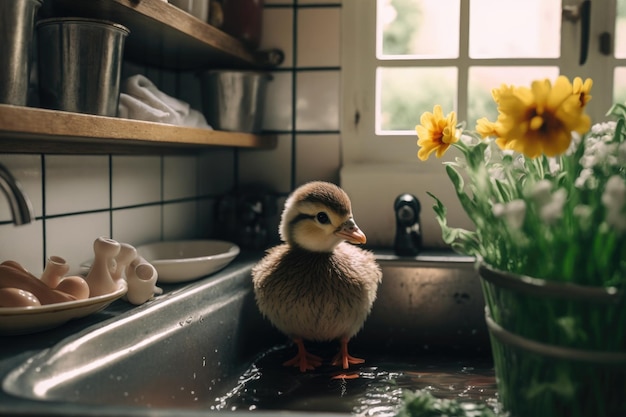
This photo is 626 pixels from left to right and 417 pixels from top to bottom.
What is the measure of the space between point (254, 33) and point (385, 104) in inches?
19.0

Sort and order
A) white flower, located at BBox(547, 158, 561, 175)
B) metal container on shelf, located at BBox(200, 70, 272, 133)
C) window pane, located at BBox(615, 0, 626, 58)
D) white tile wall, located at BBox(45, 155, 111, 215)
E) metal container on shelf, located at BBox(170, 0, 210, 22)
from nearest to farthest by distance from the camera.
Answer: white flower, located at BBox(547, 158, 561, 175) < white tile wall, located at BBox(45, 155, 111, 215) < metal container on shelf, located at BBox(170, 0, 210, 22) < metal container on shelf, located at BBox(200, 70, 272, 133) < window pane, located at BBox(615, 0, 626, 58)

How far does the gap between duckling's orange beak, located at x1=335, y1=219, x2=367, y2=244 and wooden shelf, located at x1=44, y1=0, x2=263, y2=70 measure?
1.71ft

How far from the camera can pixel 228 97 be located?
59.6 inches

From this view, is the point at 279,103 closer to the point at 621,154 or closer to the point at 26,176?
the point at 26,176

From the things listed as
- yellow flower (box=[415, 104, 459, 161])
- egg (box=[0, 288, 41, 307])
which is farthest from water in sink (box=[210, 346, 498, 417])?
yellow flower (box=[415, 104, 459, 161])

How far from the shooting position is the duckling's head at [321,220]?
3.82 ft

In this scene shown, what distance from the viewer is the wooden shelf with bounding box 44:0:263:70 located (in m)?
1.01

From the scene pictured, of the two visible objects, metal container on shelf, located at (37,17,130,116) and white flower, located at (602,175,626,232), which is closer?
white flower, located at (602,175,626,232)

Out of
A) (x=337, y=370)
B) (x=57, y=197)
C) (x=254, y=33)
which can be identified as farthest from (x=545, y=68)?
(x=57, y=197)

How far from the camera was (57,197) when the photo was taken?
1.16 meters

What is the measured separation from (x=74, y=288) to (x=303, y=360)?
19.7 inches

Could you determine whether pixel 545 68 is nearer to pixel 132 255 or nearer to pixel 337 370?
pixel 337 370

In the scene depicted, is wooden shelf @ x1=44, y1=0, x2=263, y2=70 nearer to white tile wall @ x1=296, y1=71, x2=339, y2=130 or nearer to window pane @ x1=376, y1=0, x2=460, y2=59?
white tile wall @ x1=296, y1=71, x2=339, y2=130

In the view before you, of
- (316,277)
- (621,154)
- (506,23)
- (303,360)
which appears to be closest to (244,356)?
(303,360)
